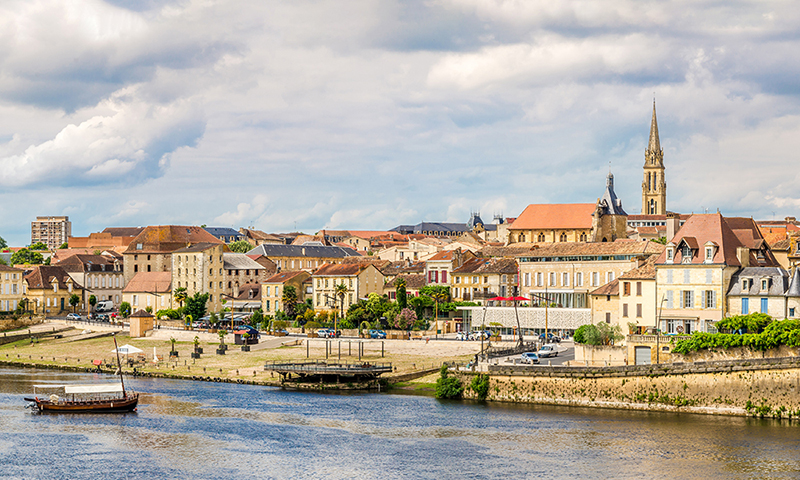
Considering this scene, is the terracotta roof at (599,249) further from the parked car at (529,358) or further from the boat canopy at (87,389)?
the boat canopy at (87,389)

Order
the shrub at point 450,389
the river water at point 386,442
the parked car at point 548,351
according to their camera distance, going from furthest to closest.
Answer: the parked car at point 548,351, the shrub at point 450,389, the river water at point 386,442

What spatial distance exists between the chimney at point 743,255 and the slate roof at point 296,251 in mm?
87271

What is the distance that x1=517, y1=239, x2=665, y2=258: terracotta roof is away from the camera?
90375 millimetres

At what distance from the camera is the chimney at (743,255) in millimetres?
69438

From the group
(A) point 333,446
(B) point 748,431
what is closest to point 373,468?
(A) point 333,446

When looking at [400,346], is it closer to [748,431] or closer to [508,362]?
[508,362]

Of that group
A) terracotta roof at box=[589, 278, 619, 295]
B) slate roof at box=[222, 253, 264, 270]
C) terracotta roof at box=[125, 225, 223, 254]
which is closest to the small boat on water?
terracotta roof at box=[589, 278, 619, 295]

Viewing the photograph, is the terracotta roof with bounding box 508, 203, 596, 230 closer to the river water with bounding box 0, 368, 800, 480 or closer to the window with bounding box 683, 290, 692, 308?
the window with bounding box 683, 290, 692, 308

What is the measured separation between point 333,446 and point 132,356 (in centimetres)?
4687

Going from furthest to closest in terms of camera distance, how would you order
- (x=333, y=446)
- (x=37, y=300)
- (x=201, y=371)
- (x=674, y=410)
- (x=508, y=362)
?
(x=37, y=300) < (x=201, y=371) < (x=508, y=362) < (x=674, y=410) < (x=333, y=446)

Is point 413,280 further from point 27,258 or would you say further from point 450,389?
point 27,258

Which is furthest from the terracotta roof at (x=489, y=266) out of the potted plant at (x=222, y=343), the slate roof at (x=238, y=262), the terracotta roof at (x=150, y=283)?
the terracotta roof at (x=150, y=283)

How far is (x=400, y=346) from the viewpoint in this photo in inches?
3351

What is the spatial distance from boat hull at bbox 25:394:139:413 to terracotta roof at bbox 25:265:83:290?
73599 millimetres
